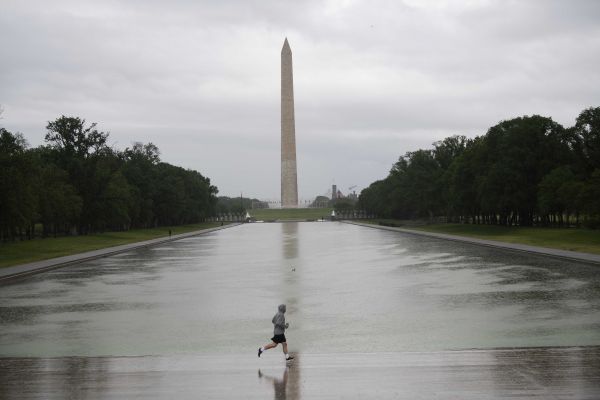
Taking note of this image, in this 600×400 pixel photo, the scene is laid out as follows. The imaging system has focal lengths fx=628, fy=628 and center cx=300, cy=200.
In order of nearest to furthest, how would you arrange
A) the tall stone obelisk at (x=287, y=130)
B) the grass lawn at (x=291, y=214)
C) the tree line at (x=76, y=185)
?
the tree line at (x=76, y=185) < the tall stone obelisk at (x=287, y=130) < the grass lawn at (x=291, y=214)

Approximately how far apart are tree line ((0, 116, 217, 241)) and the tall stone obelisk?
27638 mm

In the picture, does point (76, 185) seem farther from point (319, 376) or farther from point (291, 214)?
point (291, 214)

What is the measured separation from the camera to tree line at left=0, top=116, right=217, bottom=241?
4081 cm

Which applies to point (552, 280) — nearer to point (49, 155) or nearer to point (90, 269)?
point (90, 269)

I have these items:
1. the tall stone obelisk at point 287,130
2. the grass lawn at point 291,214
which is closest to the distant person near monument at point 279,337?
the tall stone obelisk at point 287,130

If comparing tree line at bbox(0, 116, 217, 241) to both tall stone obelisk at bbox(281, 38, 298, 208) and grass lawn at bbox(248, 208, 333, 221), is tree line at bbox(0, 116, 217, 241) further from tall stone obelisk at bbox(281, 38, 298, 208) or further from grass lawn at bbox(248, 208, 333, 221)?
grass lawn at bbox(248, 208, 333, 221)

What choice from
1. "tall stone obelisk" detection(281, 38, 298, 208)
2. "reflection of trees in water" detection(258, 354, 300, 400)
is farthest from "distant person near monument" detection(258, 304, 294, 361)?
"tall stone obelisk" detection(281, 38, 298, 208)

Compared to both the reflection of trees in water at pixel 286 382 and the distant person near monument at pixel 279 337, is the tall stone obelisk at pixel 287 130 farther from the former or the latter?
the reflection of trees in water at pixel 286 382

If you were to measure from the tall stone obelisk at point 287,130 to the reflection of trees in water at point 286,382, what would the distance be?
103 meters

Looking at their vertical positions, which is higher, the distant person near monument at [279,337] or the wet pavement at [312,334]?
the distant person near monument at [279,337]

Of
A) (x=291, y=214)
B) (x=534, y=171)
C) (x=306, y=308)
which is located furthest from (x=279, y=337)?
(x=291, y=214)

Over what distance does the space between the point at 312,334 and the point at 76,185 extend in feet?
179

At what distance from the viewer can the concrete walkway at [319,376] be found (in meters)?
7.93

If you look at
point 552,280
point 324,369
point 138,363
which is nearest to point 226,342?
point 138,363
